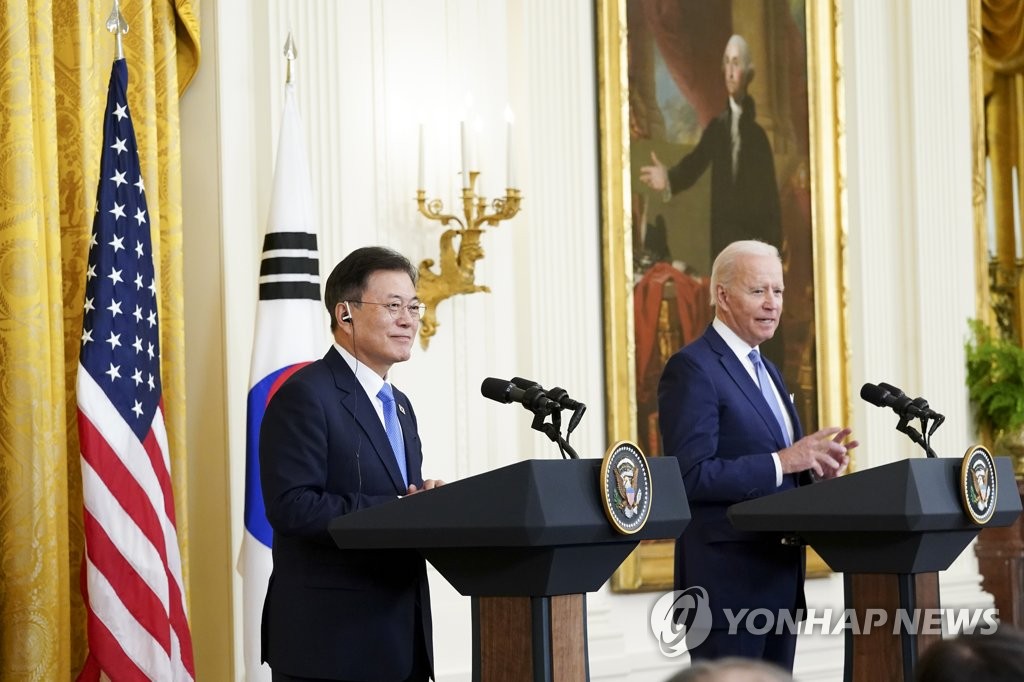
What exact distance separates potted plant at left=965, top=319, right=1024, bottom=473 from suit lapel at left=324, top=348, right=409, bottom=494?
19.8ft

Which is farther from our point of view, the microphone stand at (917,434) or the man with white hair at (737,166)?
the man with white hair at (737,166)

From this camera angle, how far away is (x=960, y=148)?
913cm

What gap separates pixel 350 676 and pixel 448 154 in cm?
335

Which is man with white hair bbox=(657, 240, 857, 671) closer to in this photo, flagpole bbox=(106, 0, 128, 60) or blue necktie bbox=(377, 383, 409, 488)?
blue necktie bbox=(377, 383, 409, 488)

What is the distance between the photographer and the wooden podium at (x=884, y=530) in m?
4.06

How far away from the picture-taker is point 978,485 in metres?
4.29

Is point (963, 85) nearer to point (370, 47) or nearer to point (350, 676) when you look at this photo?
point (370, 47)

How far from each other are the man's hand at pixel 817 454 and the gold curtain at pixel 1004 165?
5.96 m

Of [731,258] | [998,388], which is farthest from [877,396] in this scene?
[998,388]

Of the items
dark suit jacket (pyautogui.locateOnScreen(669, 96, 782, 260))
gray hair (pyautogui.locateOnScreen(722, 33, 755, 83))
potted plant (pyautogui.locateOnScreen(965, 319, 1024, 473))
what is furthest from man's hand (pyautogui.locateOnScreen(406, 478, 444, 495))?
potted plant (pyautogui.locateOnScreen(965, 319, 1024, 473))

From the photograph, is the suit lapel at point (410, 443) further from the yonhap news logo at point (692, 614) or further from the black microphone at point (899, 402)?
the black microphone at point (899, 402)

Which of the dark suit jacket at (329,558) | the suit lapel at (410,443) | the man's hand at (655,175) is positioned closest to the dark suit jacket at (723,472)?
the suit lapel at (410,443)

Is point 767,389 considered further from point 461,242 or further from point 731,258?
point 461,242

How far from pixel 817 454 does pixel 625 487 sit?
50.5 inches
